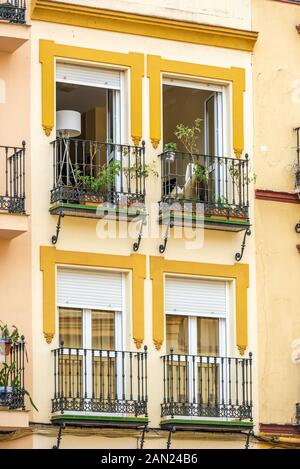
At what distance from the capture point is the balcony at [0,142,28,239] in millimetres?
32156

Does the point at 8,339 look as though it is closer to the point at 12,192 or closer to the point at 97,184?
the point at 12,192

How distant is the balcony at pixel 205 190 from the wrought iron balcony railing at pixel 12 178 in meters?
2.67

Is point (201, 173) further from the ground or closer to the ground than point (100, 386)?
further from the ground

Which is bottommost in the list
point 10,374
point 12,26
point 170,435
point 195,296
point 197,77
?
point 170,435

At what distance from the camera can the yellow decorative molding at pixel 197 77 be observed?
1361 inches

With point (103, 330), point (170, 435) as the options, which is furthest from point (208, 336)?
point (170, 435)

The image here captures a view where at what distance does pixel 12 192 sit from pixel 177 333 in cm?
402

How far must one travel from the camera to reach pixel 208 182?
3472 centimetres

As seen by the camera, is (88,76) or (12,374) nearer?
(12,374)

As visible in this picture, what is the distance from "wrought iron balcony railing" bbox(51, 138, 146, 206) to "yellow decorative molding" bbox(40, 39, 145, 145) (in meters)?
0.42

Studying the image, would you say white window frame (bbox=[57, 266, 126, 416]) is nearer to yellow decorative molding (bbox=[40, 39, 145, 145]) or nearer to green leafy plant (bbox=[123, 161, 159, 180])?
green leafy plant (bbox=[123, 161, 159, 180])

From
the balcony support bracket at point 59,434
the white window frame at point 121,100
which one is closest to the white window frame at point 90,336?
the balcony support bracket at point 59,434

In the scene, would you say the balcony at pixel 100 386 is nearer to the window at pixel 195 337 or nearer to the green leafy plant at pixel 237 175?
the window at pixel 195 337

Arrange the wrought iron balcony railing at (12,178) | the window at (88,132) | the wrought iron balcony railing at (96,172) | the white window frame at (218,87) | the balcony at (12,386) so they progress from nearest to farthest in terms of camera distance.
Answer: the balcony at (12,386), the wrought iron balcony railing at (12,178), the wrought iron balcony railing at (96,172), the window at (88,132), the white window frame at (218,87)
